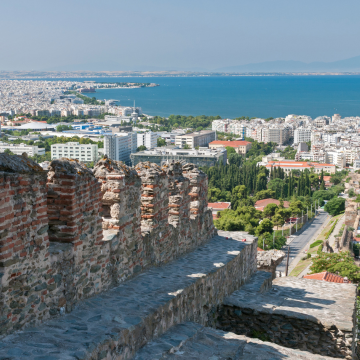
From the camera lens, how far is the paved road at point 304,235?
131ft

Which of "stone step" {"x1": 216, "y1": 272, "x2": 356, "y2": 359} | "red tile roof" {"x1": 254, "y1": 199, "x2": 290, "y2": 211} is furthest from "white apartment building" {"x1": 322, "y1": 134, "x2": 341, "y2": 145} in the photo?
"stone step" {"x1": 216, "y1": 272, "x2": 356, "y2": 359}

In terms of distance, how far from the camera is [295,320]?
7012 millimetres

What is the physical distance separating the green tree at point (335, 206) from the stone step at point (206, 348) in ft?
176

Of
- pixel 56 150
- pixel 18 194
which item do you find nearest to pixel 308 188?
pixel 56 150

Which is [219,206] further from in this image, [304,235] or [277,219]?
[304,235]

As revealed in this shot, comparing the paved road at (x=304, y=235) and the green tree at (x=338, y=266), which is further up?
the green tree at (x=338, y=266)

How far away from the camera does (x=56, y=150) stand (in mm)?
80438

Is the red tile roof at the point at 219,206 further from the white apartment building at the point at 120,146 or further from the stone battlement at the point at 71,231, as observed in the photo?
the stone battlement at the point at 71,231

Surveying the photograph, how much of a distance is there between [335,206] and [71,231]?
55.0 m

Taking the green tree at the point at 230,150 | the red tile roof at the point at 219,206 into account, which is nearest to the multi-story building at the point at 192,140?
the green tree at the point at 230,150

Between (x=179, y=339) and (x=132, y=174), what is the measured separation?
1.92 m

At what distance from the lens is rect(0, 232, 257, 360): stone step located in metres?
3.85

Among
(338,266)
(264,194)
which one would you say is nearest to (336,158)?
(264,194)

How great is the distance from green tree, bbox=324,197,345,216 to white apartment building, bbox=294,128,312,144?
228ft
